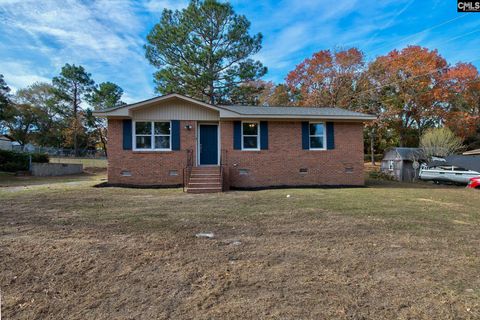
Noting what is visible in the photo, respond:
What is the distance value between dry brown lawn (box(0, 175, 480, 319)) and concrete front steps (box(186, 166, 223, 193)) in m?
4.04

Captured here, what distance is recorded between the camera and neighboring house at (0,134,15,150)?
135ft

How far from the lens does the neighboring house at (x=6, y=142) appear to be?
41.2 m

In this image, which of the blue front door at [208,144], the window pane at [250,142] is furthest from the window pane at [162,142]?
the window pane at [250,142]

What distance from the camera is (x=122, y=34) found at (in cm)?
1742

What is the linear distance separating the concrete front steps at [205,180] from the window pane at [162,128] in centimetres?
216

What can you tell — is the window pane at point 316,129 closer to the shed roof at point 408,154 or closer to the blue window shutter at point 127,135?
the blue window shutter at point 127,135

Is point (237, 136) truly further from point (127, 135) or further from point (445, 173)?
point (445, 173)

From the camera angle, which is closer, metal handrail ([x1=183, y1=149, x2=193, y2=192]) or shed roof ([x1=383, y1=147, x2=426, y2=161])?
metal handrail ([x1=183, y1=149, x2=193, y2=192])

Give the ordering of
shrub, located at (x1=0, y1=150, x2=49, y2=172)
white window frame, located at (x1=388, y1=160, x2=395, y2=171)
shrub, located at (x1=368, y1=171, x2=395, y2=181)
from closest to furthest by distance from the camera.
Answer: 1. shrub, located at (x1=0, y1=150, x2=49, y2=172)
2. shrub, located at (x1=368, y1=171, x2=395, y2=181)
3. white window frame, located at (x1=388, y1=160, x2=395, y2=171)

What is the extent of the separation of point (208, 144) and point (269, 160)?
2.82m

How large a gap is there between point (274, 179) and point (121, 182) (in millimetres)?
6549

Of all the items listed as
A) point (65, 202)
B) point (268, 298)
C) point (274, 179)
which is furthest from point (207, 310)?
point (274, 179)

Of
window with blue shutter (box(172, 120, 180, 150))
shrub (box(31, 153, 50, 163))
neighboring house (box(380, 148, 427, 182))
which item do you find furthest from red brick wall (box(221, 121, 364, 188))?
shrub (box(31, 153, 50, 163))

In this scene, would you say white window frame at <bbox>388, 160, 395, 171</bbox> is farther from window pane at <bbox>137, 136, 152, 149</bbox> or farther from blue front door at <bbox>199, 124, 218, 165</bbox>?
window pane at <bbox>137, 136, 152, 149</bbox>
